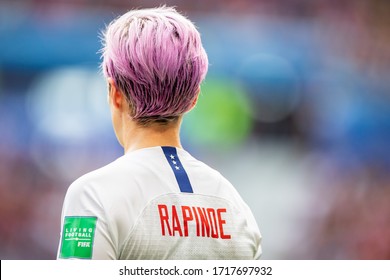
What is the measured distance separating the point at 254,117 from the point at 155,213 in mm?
5663

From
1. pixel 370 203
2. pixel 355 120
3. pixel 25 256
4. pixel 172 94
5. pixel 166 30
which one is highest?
pixel 166 30

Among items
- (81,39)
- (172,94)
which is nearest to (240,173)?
(81,39)

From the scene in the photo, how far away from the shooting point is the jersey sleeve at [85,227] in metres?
1.30

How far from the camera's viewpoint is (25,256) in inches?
240

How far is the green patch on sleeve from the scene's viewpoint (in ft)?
4.25

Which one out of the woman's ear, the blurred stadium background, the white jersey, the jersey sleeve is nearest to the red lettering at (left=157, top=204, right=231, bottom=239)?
the white jersey

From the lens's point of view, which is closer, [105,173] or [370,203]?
[105,173]

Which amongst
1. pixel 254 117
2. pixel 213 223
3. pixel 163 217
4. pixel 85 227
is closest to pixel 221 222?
pixel 213 223

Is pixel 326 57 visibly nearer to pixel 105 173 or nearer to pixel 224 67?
pixel 224 67

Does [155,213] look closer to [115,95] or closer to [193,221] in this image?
[193,221]

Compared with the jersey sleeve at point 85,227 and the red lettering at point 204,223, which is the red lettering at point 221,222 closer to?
the red lettering at point 204,223

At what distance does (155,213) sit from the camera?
135cm

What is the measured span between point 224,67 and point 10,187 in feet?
7.69

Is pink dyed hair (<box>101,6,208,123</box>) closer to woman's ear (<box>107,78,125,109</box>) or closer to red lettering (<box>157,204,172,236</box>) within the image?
woman's ear (<box>107,78,125,109</box>)
